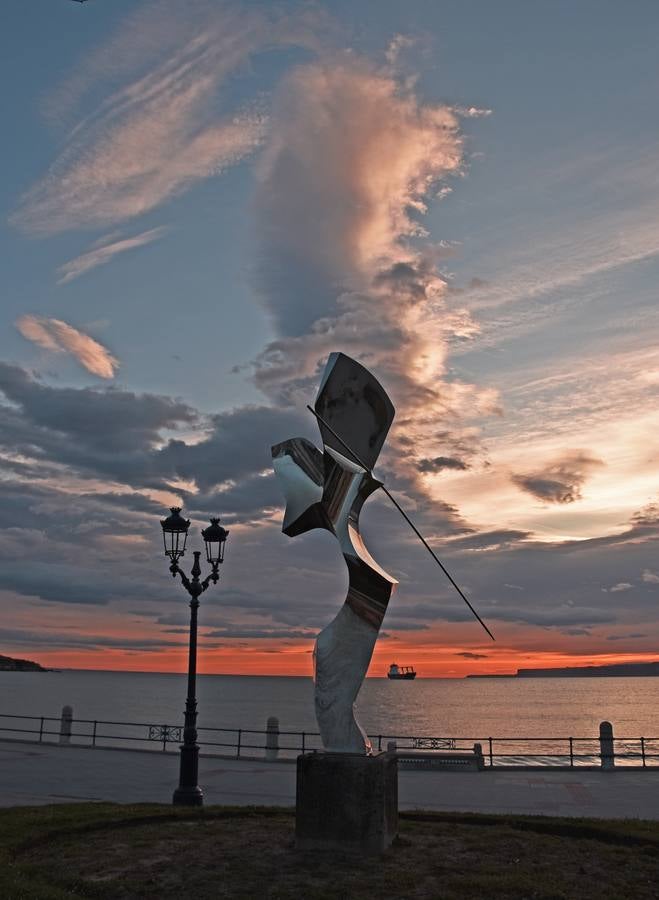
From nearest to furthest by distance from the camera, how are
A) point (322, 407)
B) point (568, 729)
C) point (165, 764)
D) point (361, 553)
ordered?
point (361, 553), point (322, 407), point (165, 764), point (568, 729)

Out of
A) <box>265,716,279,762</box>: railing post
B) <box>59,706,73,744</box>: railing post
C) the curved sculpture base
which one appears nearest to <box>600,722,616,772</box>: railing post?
<box>265,716,279,762</box>: railing post

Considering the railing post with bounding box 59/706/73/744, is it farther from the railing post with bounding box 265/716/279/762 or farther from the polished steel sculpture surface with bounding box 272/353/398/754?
the polished steel sculpture surface with bounding box 272/353/398/754

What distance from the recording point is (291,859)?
962 cm

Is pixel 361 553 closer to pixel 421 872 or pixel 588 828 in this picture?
pixel 421 872

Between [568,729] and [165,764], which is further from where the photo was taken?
[568,729]

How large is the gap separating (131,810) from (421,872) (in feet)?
18.1

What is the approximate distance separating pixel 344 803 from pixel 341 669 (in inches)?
60.3

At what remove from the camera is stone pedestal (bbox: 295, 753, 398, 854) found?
9.78m

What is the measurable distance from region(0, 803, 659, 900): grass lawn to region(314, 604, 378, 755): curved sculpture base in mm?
1426

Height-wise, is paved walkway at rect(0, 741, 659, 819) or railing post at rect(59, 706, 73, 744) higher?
railing post at rect(59, 706, 73, 744)

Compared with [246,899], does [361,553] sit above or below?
above

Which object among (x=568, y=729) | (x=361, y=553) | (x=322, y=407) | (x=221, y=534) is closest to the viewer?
(x=361, y=553)

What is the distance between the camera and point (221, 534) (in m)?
15.9

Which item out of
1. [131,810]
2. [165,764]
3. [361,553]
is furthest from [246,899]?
[165,764]
